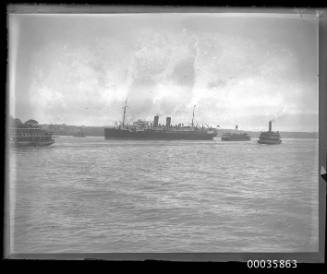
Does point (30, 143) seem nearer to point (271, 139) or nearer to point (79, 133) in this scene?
point (79, 133)

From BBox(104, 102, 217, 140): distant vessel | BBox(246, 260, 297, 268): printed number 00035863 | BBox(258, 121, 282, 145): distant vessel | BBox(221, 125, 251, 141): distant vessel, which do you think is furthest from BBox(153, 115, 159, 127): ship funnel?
BBox(246, 260, 297, 268): printed number 00035863

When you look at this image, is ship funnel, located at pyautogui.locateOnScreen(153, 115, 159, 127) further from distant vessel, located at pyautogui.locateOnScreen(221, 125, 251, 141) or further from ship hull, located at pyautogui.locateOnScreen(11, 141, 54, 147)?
ship hull, located at pyautogui.locateOnScreen(11, 141, 54, 147)

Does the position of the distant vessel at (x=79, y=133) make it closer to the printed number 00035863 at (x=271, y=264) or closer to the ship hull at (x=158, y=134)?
the ship hull at (x=158, y=134)

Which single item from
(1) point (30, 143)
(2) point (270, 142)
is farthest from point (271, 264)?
(1) point (30, 143)

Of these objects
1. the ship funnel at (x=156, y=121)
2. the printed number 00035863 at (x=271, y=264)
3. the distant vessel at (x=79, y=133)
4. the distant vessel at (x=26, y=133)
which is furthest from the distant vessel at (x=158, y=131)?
the printed number 00035863 at (x=271, y=264)

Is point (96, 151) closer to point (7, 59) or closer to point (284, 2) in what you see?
point (7, 59)

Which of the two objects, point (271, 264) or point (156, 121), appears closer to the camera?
point (271, 264)

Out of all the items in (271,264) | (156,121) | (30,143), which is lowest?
(271,264)

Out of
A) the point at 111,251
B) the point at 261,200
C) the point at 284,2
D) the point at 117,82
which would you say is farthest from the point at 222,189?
the point at 284,2
